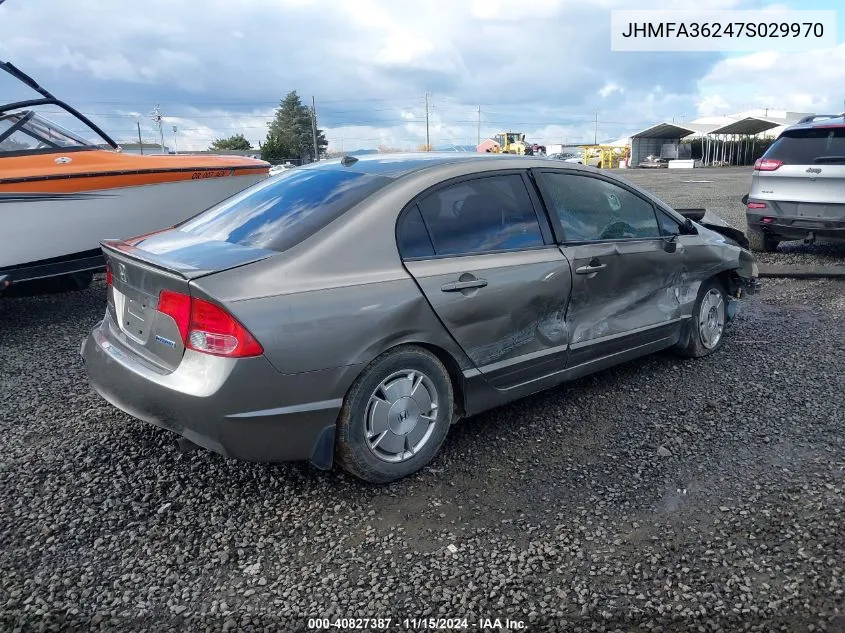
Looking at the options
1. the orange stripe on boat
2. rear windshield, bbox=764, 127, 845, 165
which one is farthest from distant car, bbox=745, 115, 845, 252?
the orange stripe on boat

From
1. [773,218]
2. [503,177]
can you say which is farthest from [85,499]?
[773,218]

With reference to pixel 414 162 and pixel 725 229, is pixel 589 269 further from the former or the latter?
pixel 725 229

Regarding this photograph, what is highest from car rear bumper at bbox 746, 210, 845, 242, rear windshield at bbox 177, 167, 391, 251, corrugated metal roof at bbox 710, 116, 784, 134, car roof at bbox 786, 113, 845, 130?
corrugated metal roof at bbox 710, 116, 784, 134

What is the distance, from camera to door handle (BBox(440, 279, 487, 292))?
3.31 meters

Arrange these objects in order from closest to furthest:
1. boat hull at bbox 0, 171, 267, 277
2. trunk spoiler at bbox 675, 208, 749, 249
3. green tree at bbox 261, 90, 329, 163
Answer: trunk spoiler at bbox 675, 208, 749, 249 < boat hull at bbox 0, 171, 267, 277 < green tree at bbox 261, 90, 329, 163

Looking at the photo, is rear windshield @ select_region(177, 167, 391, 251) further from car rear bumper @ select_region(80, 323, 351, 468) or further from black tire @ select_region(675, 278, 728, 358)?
black tire @ select_region(675, 278, 728, 358)

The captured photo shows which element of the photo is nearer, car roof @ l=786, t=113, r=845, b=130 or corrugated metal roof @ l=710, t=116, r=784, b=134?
car roof @ l=786, t=113, r=845, b=130

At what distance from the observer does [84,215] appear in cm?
629

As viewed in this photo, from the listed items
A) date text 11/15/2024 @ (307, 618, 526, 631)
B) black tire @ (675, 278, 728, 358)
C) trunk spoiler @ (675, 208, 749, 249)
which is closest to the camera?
date text 11/15/2024 @ (307, 618, 526, 631)

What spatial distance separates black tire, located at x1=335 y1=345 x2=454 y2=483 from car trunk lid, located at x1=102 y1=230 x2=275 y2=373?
29.3 inches

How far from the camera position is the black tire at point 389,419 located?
3.05 metres

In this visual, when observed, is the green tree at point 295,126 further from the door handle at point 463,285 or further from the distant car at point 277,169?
the door handle at point 463,285

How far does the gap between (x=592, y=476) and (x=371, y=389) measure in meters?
1.20

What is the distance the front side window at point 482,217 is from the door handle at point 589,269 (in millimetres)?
304
